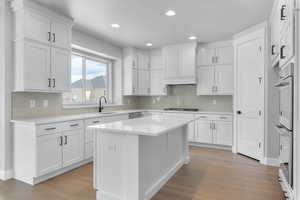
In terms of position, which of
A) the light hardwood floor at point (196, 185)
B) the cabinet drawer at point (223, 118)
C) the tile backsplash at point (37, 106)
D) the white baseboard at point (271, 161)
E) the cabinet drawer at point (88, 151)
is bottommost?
the light hardwood floor at point (196, 185)

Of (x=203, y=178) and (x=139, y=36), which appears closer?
(x=203, y=178)

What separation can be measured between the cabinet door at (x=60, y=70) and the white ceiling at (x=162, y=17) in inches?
27.5

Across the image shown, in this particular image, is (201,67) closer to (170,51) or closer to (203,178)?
(170,51)

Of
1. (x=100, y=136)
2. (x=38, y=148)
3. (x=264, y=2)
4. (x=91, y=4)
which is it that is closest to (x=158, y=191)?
(x=100, y=136)

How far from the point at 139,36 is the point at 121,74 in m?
1.42

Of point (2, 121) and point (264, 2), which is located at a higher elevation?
point (264, 2)

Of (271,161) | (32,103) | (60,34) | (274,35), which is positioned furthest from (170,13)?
(271,161)

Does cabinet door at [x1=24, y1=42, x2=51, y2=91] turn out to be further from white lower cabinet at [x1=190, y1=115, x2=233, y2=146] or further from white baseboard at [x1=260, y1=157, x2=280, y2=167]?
white baseboard at [x1=260, y1=157, x2=280, y2=167]

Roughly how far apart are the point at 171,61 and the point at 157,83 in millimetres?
857

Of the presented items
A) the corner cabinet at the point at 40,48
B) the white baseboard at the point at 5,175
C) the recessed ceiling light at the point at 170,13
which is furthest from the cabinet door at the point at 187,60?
the white baseboard at the point at 5,175

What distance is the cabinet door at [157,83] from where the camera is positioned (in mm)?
5641

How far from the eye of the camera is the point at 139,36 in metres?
4.47

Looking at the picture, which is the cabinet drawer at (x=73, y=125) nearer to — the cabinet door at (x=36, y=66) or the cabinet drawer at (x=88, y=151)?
the cabinet drawer at (x=88, y=151)

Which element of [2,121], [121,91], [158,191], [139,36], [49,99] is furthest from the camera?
[121,91]
